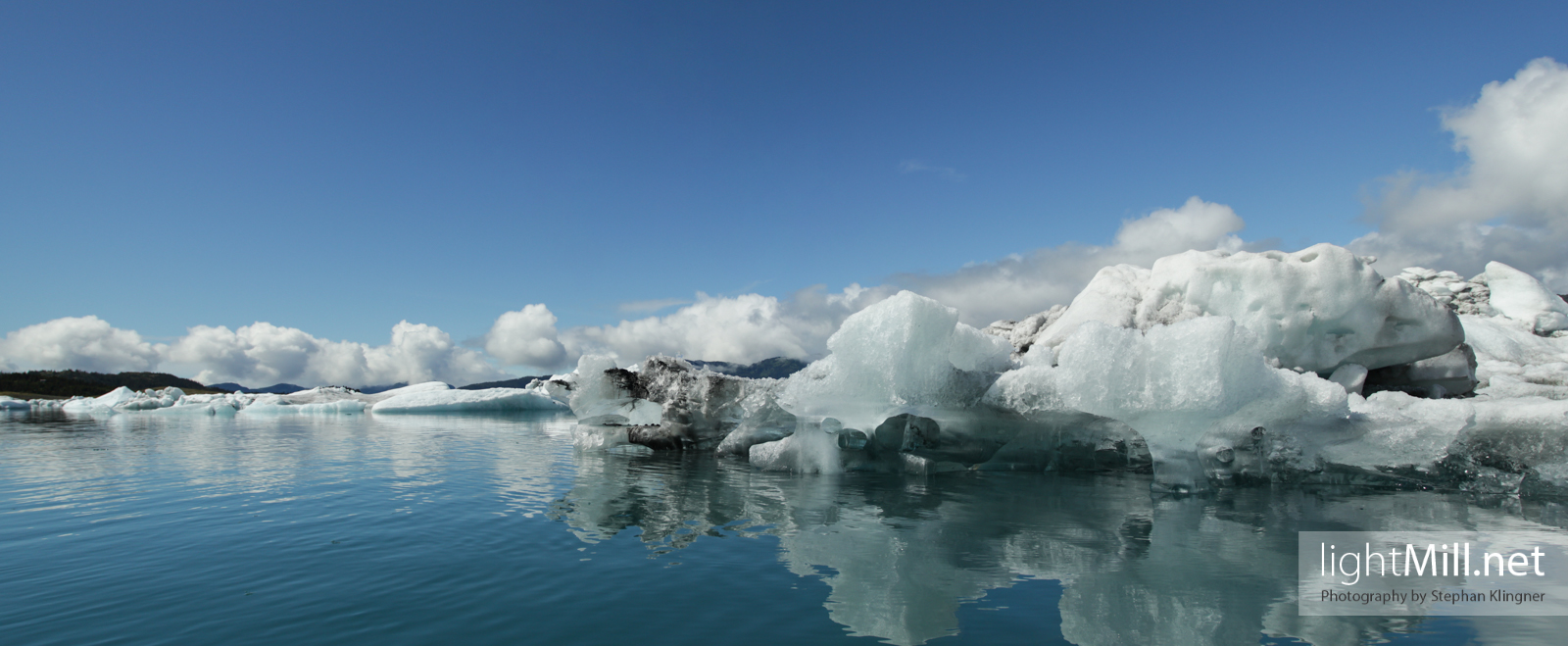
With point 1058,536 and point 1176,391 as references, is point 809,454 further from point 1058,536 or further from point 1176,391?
point 1058,536

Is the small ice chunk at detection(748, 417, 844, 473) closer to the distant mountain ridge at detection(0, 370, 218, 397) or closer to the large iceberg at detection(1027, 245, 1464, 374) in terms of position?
the large iceberg at detection(1027, 245, 1464, 374)

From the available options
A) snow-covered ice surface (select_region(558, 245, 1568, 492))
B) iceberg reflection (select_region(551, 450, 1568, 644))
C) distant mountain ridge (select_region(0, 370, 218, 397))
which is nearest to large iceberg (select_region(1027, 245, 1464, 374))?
snow-covered ice surface (select_region(558, 245, 1568, 492))

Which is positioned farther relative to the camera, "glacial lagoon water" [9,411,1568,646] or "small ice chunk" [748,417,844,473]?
"small ice chunk" [748,417,844,473]

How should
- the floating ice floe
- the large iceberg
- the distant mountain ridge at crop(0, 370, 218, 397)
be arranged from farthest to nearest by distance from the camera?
1. the distant mountain ridge at crop(0, 370, 218, 397)
2. the floating ice floe
3. the large iceberg

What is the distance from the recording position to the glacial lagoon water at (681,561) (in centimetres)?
497

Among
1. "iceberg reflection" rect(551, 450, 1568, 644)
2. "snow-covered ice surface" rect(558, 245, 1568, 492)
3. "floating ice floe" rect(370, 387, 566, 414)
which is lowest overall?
"floating ice floe" rect(370, 387, 566, 414)

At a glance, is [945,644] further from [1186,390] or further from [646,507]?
[1186,390]

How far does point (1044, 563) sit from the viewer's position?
6.86 meters

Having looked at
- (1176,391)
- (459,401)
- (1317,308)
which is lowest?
(459,401)

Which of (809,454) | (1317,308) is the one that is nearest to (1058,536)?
(809,454)

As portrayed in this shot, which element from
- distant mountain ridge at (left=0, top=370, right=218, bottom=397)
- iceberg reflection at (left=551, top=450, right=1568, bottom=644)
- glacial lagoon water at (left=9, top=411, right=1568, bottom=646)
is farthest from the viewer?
distant mountain ridge at (left=0, top=370, right=218, bottom=397)

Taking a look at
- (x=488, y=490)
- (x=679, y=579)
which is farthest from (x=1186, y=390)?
(x=488, y=490)

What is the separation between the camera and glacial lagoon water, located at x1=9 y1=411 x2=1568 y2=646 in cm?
497

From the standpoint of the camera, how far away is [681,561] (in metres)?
6.97
